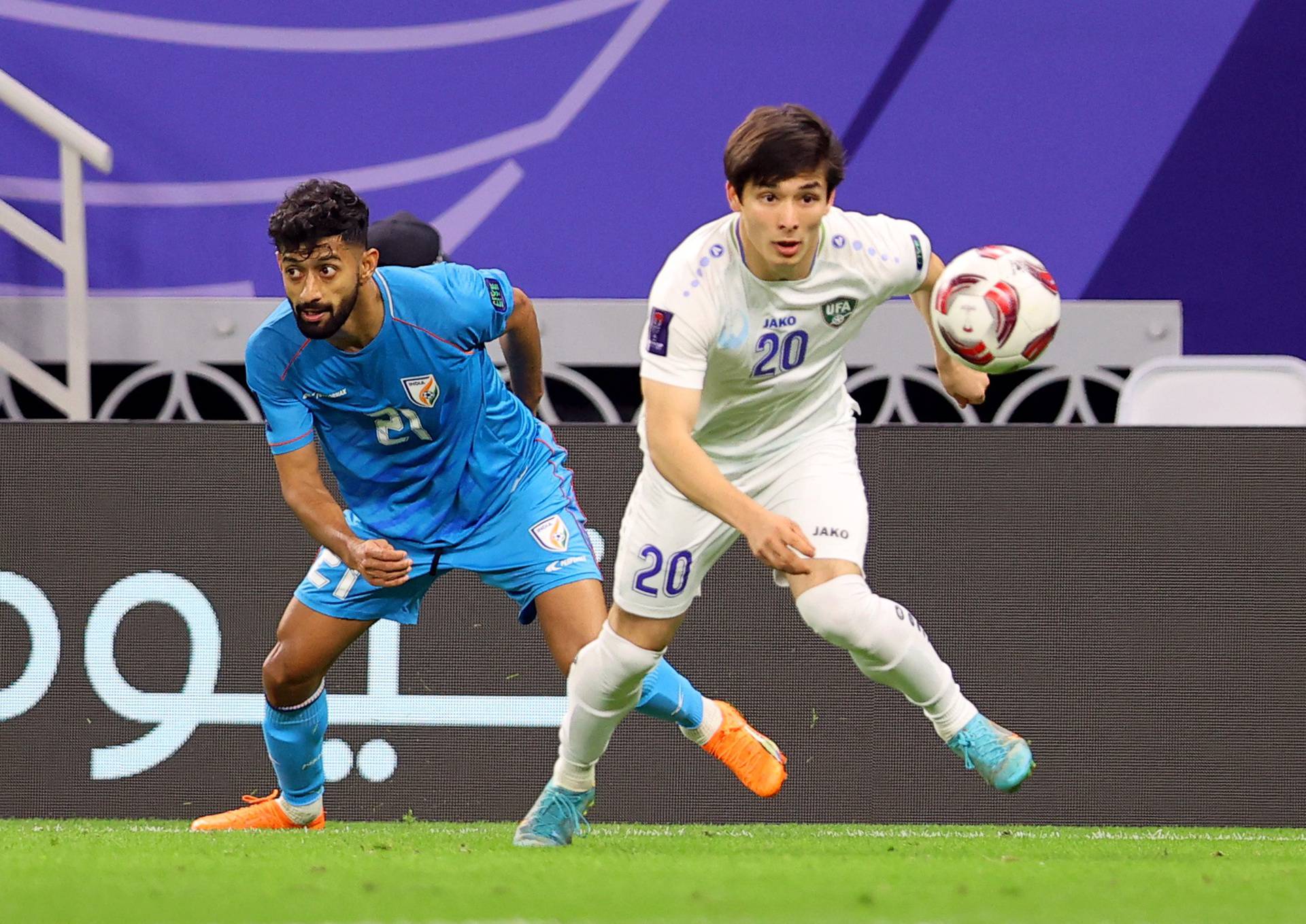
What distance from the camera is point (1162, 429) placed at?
6125mm

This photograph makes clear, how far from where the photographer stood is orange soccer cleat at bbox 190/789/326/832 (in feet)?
18.1

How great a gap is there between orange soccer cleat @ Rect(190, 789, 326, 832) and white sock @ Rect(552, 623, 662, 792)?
1135 mm

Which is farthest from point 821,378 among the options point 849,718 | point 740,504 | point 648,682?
point 849,718

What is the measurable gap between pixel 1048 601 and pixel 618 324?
8.90 feet

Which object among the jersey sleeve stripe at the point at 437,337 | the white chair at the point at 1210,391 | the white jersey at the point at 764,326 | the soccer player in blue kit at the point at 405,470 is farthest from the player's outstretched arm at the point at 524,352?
the white chair at the point at 1210,391

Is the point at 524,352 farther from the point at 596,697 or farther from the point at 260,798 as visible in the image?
the point at 260,798

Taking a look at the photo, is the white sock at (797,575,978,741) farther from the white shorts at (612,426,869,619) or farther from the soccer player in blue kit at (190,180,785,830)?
the soccer player in blue kit at (190,180,785,830)

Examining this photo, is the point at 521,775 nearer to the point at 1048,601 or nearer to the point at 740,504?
the point at 1048,601

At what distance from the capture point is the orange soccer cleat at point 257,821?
5.52 meters

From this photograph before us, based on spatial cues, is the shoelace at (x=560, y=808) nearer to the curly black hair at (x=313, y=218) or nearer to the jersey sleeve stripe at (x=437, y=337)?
the jersey sleeve stripe at (x=437, y=337)

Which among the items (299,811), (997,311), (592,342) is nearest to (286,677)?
(299,811)

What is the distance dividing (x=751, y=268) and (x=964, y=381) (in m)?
0.68

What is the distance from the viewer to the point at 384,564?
4734 millimetres

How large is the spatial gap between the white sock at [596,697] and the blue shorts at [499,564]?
0.39 meters
